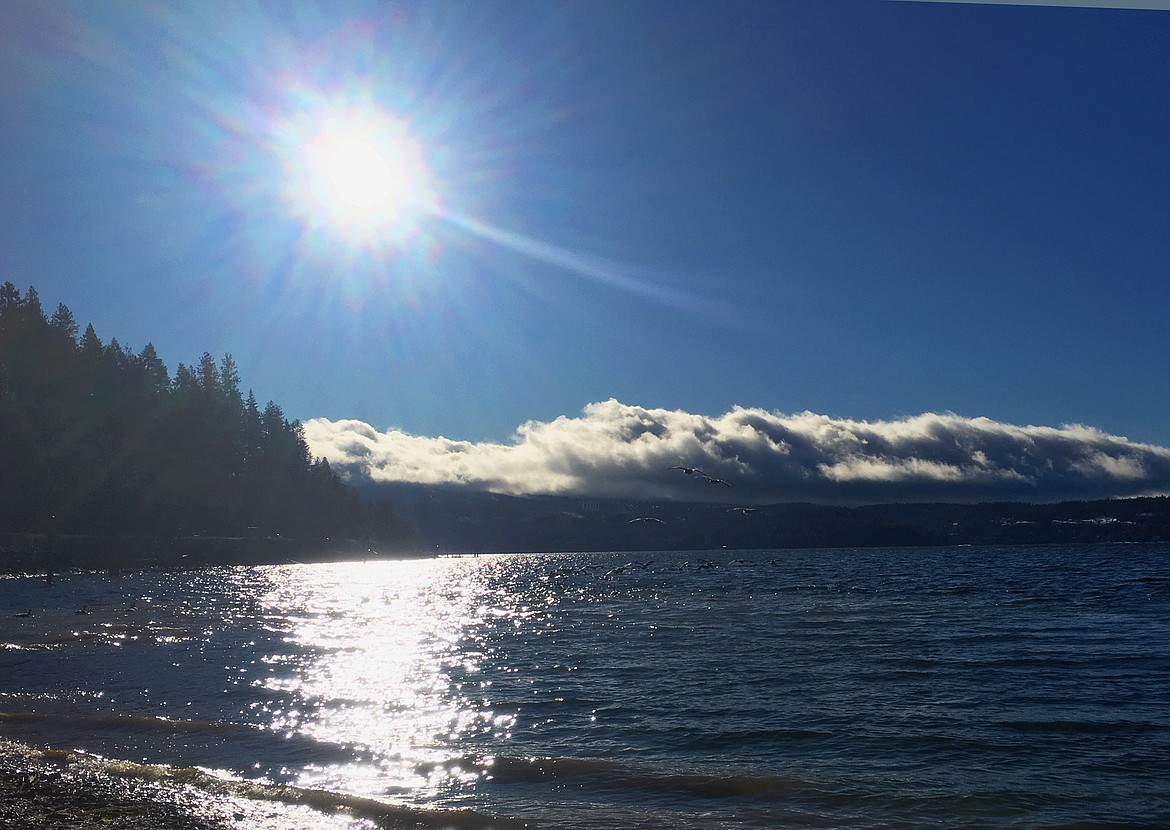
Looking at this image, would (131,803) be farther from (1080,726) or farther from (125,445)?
(125,445)

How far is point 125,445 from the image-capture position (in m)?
146

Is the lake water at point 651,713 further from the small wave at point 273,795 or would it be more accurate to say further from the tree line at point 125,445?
the tree line at point 125,445

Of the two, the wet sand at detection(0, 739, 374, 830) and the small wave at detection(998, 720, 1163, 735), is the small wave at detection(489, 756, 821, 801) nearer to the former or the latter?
the wet sand at detection(0, 739, 374, 830)

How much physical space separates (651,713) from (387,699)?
28.7ft

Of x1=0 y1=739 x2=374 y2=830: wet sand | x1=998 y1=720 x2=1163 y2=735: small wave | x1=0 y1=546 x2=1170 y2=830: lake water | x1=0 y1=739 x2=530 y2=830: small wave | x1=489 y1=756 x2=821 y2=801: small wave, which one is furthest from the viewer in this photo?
x1=998 y1=720 x2=1163 y2=735: small wave

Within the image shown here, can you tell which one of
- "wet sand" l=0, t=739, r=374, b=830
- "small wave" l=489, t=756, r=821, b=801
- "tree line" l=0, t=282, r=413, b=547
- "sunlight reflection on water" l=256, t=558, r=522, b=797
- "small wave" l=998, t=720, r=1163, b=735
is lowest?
"small wave" l=998, t=720, r=1163, b=735

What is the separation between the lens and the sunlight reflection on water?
18.1 m

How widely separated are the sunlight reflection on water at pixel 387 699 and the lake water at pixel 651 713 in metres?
0.13

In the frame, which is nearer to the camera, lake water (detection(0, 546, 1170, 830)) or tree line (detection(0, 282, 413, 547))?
lake water (detection(0, 546, 1170, 830))

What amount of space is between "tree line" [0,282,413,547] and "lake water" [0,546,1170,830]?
86.1 meters

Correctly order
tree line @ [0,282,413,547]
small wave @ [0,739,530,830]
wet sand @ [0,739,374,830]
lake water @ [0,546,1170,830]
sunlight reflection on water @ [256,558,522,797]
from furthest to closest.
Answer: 1. tree line @ [0,282,413,547]
2. sunlight reflection on water @ [256,558,522,797]
3. lake water @ [0,546,1170,830]
4. small wave @ [0,739,530,830]
5. wet sand @ [0,739,374,830]

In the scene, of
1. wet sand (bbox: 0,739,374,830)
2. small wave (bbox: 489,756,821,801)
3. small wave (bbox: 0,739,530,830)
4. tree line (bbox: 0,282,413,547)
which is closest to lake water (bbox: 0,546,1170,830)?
small wave (bbox: 489,756,821,801)

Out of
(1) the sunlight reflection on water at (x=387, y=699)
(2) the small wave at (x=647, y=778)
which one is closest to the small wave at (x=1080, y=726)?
(2) the small wave at (x=647, y=778)

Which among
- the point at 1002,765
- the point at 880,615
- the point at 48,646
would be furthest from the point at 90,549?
the point at 1002,765
